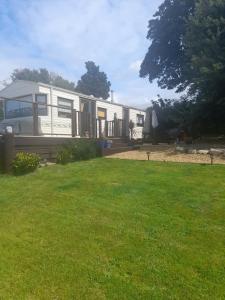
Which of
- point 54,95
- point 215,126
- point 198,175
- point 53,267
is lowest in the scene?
point 53,267

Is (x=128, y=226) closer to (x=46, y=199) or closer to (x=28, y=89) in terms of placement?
(x=46, y=199)

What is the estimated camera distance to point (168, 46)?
70.9ft

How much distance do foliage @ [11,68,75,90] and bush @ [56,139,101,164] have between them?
45.8 m

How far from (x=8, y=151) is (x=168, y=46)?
1588cm

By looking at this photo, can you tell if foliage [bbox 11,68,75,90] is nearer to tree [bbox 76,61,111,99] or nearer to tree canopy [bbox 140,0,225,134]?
tree [bbox 76,61,111,99]

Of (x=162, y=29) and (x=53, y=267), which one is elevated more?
(x=162, y=29)

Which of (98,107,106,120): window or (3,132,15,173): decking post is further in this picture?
(98,107,106,120): window

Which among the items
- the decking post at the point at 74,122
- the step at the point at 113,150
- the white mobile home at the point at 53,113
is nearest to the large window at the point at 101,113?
the white mobile home at the point at 53,113

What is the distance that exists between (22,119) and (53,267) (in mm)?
9377

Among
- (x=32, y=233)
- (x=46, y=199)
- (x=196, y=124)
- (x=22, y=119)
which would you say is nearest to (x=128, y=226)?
(x=32, y=233)

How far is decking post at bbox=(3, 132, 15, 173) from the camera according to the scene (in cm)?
875

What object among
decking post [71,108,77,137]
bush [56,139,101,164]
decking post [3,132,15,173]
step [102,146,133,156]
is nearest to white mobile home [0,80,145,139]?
decking post [71,108,77,137]

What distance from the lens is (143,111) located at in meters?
23.8

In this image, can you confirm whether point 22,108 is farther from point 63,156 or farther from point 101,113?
point 101,113
